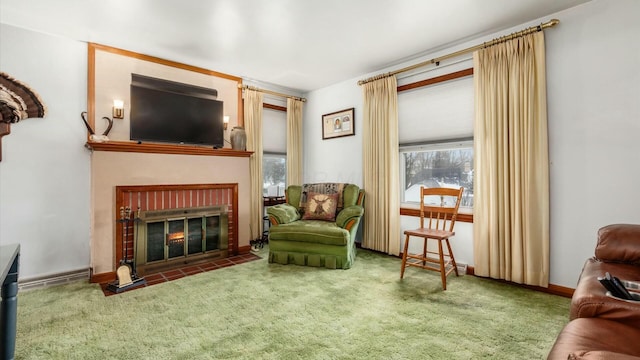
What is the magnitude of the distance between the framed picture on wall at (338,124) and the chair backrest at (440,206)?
1.52m

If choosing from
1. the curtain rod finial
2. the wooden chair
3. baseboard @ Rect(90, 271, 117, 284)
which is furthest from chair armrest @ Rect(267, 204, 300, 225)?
the curtain rod finial

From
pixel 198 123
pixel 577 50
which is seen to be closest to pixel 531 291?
pixel 577 50

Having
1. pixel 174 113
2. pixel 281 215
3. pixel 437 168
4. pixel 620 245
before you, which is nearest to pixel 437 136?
pixel 437 168

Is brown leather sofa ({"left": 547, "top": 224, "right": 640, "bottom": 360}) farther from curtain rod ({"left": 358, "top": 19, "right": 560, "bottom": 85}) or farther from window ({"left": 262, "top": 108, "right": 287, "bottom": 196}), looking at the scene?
window ({"left": 262, "top": 108, "right": 287, "bottom": 196})

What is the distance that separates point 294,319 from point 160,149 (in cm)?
243

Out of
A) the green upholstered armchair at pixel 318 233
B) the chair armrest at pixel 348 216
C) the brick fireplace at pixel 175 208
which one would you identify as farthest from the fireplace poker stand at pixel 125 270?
the chair armrest at pixel 348 216

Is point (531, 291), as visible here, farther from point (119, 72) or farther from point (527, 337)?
point (119, 72)

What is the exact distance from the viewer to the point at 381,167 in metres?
3.88

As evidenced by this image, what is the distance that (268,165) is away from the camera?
15.7 feet

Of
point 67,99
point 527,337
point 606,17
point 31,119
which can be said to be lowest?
point 527,337

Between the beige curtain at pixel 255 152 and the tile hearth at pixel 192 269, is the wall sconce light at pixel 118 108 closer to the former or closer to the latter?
the beige curtain at pixel 255 152

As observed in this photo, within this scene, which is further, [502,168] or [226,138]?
[226,138]

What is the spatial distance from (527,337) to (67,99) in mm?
4514

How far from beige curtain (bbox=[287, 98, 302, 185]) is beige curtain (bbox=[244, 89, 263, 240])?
558 mm
